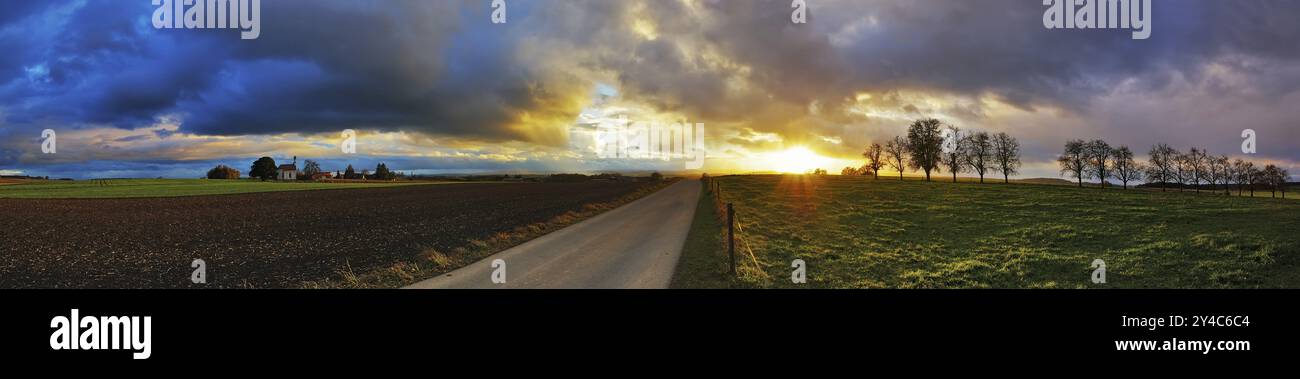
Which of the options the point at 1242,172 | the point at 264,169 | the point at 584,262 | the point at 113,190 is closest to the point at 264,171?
the point at 264,169

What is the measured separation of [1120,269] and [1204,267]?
231 cm

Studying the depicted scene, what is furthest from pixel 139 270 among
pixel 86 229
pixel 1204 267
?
pixel 1204 267

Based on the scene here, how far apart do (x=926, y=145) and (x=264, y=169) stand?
6093 inches

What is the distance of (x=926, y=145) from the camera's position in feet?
280

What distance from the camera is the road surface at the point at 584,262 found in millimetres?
10531

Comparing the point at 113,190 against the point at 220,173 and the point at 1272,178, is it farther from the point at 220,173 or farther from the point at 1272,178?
the point at 1272,178

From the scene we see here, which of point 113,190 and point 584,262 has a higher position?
point 113,190

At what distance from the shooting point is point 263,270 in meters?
14.0

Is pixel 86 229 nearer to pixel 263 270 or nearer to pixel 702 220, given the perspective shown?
pixel 263 270

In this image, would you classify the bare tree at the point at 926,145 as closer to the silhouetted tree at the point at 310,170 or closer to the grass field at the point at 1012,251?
the grass field at the point at 1012,251

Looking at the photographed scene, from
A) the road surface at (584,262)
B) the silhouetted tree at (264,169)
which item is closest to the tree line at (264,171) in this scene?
the silhouetted tree at (264,169)

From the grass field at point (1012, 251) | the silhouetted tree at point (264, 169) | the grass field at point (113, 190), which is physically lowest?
the grass field at point (1012, 251)

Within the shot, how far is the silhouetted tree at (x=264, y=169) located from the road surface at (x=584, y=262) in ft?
448
